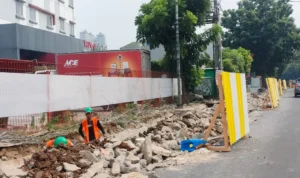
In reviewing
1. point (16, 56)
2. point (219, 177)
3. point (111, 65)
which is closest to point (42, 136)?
point (219, 177)

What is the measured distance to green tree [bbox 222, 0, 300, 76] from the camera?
46594 mm

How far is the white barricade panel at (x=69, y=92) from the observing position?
9117 millimetres

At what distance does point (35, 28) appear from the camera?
28.6 meters

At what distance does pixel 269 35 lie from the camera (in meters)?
46.6

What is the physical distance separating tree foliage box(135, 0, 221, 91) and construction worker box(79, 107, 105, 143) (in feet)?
35.1

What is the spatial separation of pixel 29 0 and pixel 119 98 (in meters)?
24.0

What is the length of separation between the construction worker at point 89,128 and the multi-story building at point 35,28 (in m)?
19.4

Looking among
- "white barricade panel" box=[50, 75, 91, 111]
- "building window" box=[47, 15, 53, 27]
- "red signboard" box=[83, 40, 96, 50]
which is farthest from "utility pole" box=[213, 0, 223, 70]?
"building window" box=[47, 15, 53, 27]

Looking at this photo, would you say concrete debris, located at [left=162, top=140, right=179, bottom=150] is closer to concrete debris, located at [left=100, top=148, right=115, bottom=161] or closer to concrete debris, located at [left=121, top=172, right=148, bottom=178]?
concrete debris, located at [left=100, top=148, right=115, bottom=161]

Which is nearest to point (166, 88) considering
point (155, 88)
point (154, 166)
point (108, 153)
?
point (155, 88)

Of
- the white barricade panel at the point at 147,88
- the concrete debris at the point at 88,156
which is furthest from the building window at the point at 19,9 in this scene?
the concrete debris at the point at 88,156

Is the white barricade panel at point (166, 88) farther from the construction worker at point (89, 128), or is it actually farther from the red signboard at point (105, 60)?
the construction worker at point (89, 128)

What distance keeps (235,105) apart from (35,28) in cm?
2178

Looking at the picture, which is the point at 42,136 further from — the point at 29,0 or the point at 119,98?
the point at 29,0
